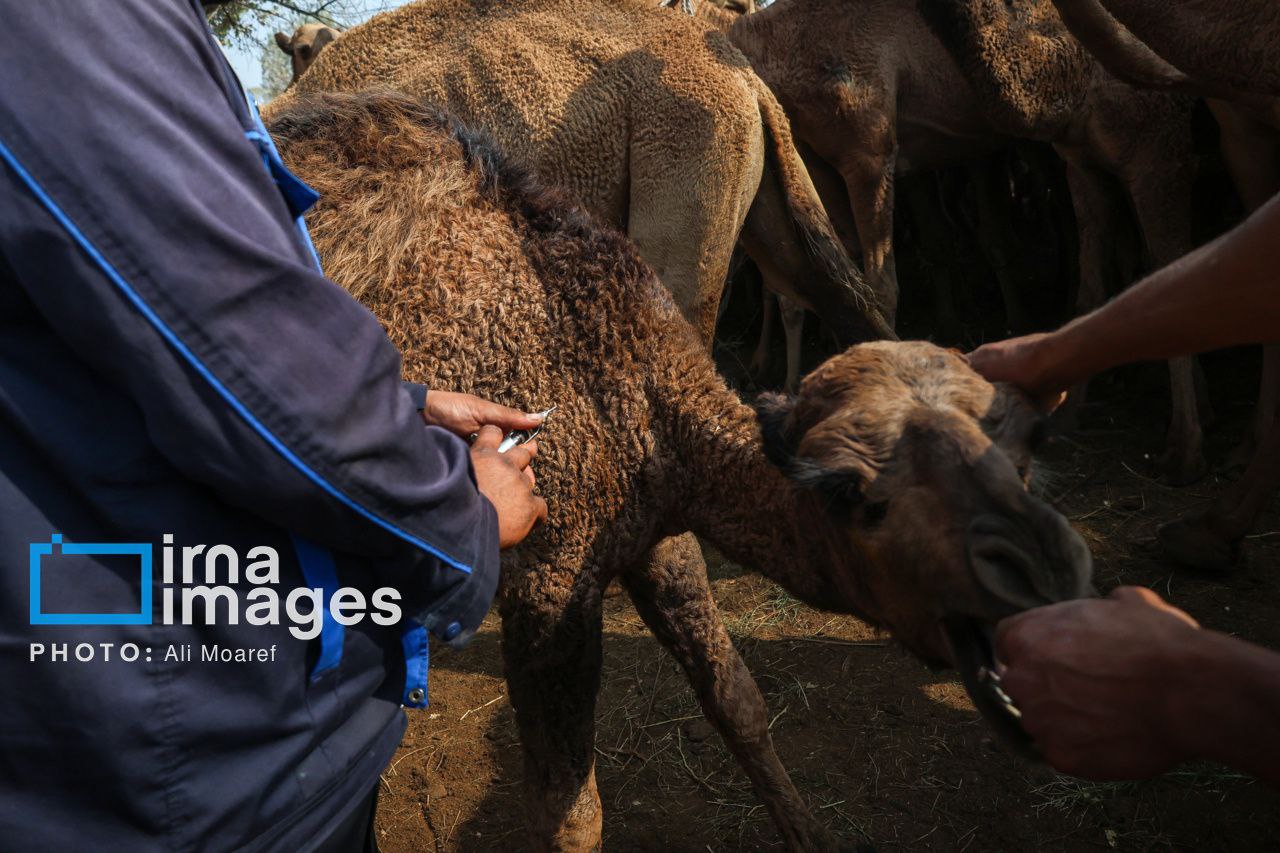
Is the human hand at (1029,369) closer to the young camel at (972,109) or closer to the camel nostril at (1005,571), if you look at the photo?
the camel nostril at (1005,571)

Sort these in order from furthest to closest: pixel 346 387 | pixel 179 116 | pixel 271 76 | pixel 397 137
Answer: pixel 271 76 → pixel 397 137 → pixel 346 387 → pixel 179 116

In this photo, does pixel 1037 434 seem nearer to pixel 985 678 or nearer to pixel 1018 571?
pixel 1018 571

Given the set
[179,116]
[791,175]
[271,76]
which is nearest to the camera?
[179,116]

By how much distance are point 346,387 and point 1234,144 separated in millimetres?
5083

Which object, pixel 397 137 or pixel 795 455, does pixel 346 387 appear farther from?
pixel 397 137

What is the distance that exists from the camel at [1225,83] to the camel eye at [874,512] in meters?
2.84

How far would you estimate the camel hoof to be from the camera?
4.24m

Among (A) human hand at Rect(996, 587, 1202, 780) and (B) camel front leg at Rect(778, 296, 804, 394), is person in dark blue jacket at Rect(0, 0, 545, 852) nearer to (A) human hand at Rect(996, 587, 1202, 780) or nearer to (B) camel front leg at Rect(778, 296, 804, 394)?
(A) human hand at Rect(996, 587, 1202, 780)

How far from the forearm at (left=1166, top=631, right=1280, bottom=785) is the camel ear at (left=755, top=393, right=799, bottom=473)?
0.92 m

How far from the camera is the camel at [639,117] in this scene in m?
4.60

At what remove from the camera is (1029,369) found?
1964 mm

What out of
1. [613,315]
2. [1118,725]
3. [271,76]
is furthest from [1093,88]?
[271,76]

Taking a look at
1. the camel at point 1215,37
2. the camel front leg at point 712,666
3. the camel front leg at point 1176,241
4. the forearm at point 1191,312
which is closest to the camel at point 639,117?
the camel at point 1215,37

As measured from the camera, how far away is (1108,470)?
568cm
